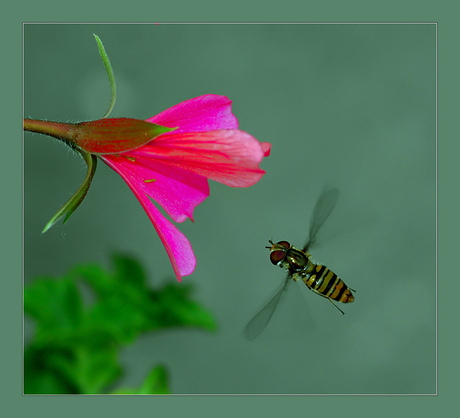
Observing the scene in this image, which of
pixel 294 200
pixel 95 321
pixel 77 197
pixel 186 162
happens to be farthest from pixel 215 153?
pixel 294 200

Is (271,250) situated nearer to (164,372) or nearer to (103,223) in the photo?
(164,372)

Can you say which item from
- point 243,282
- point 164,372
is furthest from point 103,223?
point 164,372

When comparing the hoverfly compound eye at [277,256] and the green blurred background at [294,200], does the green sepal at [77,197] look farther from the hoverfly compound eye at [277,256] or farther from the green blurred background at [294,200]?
the green blurred background at [294,200]

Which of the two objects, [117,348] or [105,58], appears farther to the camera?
[117,348]

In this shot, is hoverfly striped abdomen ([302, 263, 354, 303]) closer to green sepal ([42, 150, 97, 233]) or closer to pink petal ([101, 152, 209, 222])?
pink petal ([101, 152, 209, 222])

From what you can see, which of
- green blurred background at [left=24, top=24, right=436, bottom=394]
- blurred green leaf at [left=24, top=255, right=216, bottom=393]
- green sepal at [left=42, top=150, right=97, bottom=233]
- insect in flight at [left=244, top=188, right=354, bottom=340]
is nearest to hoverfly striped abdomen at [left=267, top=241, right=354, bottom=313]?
insect in flight at [left=244, top=188, right=354, bottom=340]

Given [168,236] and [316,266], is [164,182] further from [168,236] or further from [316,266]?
[316,266]
